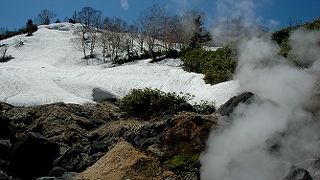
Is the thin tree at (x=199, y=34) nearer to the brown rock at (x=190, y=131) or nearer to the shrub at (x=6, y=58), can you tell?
the shrub at (x=6, y=58)

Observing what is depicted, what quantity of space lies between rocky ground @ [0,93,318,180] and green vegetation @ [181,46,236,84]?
7636 mm

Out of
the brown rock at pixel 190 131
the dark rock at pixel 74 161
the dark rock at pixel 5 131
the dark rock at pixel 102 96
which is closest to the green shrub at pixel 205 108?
the dark rock at pixel 5 131

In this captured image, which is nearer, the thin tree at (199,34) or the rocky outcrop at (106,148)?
the rocky outcrop at (106,148)

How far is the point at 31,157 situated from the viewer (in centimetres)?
1398

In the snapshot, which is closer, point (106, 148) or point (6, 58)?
point (106, 148)

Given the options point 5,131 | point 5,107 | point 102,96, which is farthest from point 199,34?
point 5,131

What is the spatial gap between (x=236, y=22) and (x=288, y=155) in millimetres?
7101

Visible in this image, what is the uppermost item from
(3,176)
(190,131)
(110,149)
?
(190,131)

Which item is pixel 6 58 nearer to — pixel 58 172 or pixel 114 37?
pixel 114 37

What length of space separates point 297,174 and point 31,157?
28.5ft

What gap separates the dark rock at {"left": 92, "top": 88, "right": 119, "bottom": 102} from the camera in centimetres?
2649

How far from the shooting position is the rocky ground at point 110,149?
10766mm

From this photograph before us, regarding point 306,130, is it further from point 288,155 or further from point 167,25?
point 167,25

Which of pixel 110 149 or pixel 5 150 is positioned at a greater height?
pixel 110 149
